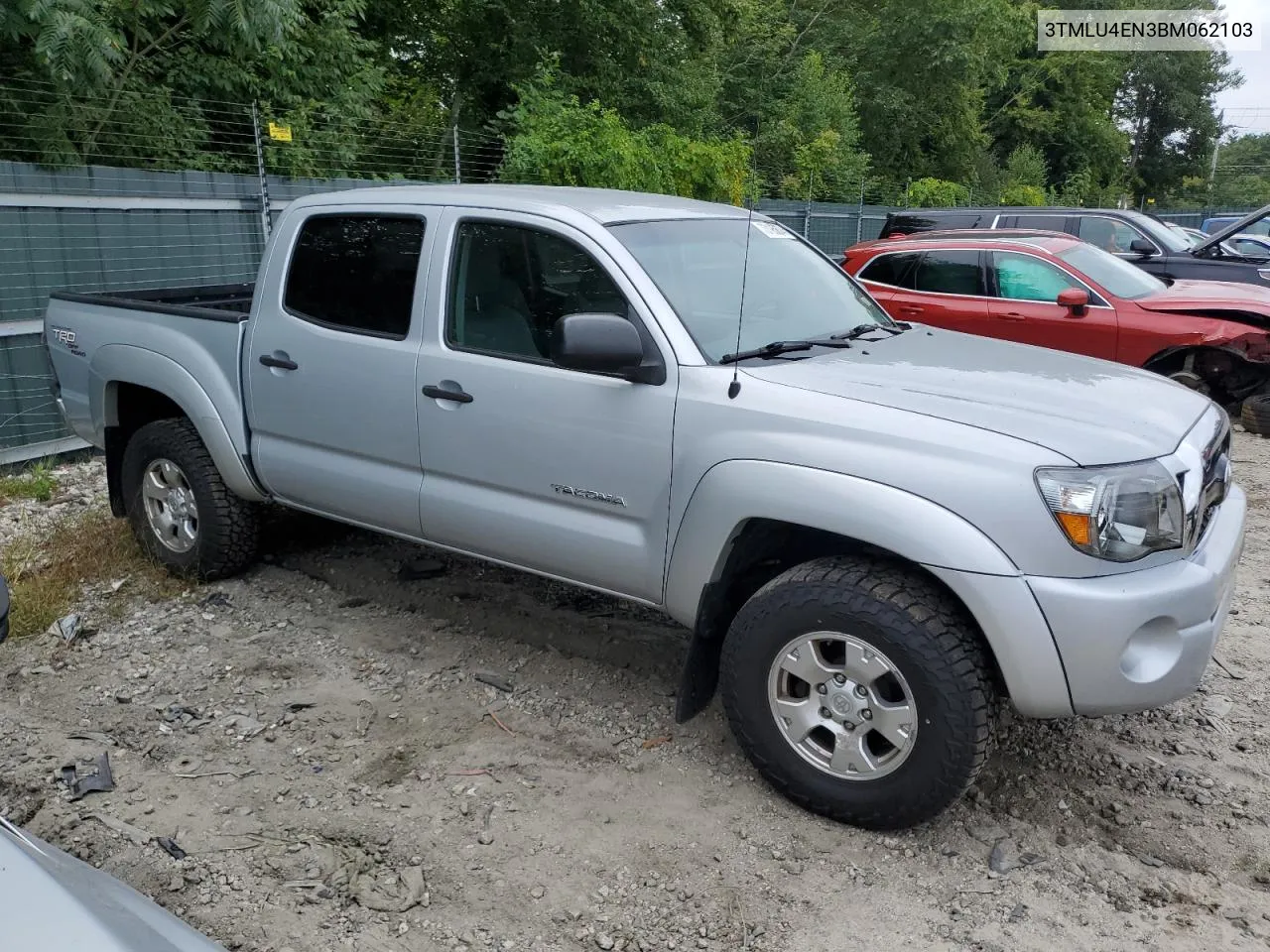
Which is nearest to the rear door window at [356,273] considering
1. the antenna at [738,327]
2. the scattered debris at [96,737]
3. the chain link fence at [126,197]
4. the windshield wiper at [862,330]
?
the antenna at [738,327]

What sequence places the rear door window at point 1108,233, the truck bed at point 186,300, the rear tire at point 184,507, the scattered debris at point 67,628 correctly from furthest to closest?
the rear door window at point 1108,233 → the rear tire at point 184,507 → the truck bed at point 186,300 → the scattered debris at point 67,628

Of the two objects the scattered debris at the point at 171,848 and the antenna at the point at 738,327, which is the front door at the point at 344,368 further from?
the scattered debris at the point at 171,848

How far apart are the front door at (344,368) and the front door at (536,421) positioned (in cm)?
13

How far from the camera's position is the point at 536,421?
3766mm

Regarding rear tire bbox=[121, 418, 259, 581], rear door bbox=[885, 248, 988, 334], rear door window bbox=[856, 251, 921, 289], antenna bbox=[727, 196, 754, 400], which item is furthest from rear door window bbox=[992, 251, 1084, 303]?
rear tire bbox=[121, 418, 259, 581]

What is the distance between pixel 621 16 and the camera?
59.1 feet

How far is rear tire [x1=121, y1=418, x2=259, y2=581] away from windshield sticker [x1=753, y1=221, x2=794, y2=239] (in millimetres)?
2711

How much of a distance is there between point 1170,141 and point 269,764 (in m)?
62.7

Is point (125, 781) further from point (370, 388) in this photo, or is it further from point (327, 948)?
point (370, 388)

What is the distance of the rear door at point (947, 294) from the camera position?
9117 mm

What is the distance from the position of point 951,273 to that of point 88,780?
784 centimetres

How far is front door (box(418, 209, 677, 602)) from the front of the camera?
3.59 metres

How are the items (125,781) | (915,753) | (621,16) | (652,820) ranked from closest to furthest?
1. (915,753)
2. (652,820)
3. (125,781)
4. (621,16)

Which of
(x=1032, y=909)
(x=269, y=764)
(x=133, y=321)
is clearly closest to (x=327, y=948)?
(x=269, y=764)
